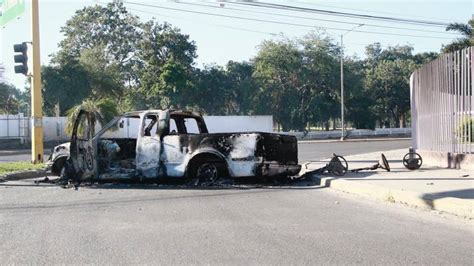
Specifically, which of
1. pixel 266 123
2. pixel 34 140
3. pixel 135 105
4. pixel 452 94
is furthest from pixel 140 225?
pixel 135 105

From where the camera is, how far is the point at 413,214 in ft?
29.0

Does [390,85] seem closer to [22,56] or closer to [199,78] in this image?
[199,78]

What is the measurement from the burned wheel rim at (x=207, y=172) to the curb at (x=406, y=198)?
272 cm

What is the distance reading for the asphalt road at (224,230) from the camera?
598cm

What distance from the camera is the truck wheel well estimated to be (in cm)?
1278

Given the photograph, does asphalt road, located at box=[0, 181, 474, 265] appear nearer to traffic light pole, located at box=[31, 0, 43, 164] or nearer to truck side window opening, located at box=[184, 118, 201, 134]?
truck side window opening, located at box=[184, 118, 201, 134]

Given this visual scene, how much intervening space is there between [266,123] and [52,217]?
4039 centimetres

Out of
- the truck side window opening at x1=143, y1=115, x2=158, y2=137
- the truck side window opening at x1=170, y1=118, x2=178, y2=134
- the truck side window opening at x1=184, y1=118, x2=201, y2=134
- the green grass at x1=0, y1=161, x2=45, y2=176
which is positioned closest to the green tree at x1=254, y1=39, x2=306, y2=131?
the green grass at x1=0, y1=161, x2=45, y2=176

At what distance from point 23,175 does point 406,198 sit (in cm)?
1076

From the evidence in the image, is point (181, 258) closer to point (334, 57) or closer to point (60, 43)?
point (334, 57)

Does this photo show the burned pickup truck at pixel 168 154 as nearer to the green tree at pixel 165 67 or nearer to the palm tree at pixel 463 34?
the palm tree at pixel 463 34

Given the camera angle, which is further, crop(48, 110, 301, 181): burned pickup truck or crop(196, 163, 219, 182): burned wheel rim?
crop(196, 163, 219, 182): burned wheel rim

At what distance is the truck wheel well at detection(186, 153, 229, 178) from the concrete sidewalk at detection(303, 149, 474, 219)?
2.49 m

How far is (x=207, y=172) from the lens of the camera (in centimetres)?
1303
